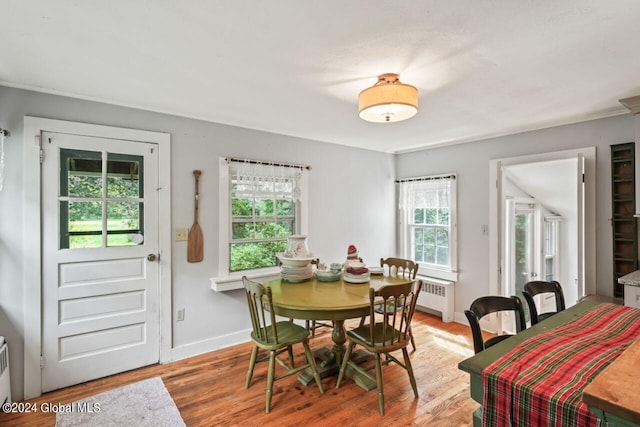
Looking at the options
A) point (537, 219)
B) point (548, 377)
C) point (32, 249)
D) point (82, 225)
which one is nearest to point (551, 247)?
point (537, 219)

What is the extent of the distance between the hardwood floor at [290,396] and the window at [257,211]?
Answer: 977 mm

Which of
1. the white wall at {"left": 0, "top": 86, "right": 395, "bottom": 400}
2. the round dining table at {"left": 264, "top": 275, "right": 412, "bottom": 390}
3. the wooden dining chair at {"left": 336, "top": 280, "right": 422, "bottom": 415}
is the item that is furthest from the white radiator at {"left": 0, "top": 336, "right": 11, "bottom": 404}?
the wooden dining chair at {"left": 336, "top": 280, "right": 422, "bottom": 415}

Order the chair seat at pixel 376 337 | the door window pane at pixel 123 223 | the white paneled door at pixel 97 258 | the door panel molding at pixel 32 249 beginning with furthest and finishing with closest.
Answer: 1. the door window pane at pixel 123 223
2. the white paneled door at pixel 97 258
3. the door panel molding at pixel 32 249
4. the chair seat at pixel 376 337

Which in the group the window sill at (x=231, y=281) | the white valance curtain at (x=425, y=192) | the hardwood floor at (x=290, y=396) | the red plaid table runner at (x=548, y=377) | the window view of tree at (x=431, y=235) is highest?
the white valance curtain at (x=425, y=192)

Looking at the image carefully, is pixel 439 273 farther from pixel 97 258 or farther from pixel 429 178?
pixel 97 258

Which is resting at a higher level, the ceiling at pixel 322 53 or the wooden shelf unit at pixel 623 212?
the ceiling at pixel 322 53

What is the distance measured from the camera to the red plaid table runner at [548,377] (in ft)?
2.98

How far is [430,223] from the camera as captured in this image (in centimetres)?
443

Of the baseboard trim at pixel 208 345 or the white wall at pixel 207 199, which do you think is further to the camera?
the baseboard trim at pixel 208 345

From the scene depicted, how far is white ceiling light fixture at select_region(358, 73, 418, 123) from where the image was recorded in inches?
76.6

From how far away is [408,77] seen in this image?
214 centimetres

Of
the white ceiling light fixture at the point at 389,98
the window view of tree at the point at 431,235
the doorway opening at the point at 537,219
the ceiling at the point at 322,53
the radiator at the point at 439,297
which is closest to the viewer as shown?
the ceiling at the point at 322,53

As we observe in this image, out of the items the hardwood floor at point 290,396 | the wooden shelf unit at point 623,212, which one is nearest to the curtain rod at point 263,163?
the hardwood floor at point 290,396

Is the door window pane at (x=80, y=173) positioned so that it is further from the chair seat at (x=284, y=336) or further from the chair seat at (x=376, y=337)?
the chair seat at (x=376, y=337)
